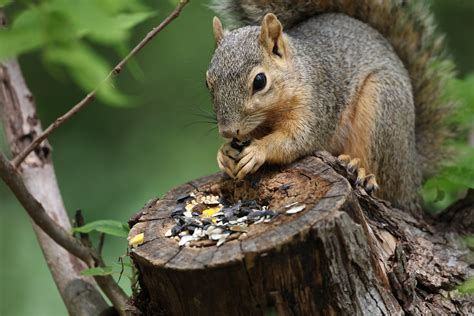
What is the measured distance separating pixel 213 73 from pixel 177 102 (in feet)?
7.16

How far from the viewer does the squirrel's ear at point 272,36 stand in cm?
202

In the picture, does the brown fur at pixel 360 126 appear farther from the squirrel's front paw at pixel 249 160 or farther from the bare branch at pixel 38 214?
the bare branch at pixel 38 214

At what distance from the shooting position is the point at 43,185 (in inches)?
86.8

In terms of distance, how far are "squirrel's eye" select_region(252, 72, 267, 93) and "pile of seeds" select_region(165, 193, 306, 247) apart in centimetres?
35

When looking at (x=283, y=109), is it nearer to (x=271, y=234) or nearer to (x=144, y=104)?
(x=271, y=234)

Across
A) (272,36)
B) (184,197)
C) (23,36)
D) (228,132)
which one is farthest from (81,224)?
(23,36)

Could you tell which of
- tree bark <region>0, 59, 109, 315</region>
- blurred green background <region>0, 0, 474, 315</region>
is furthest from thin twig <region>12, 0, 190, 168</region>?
blurred green background <region>0, 0, 474, 315</region>

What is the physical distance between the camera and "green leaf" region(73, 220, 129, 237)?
1.87 meters

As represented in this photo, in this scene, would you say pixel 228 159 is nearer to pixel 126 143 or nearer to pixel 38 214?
pixel 38 214

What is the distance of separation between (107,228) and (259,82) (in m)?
0.62

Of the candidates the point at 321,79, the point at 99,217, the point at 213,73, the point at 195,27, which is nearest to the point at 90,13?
the point at 213,73

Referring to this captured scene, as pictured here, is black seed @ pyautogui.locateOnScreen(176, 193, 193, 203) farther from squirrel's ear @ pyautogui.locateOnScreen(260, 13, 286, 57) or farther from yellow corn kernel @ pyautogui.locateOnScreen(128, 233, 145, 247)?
squirrel's ear @ pyautogui.locateOnScreen(260, 13, 286, 57)

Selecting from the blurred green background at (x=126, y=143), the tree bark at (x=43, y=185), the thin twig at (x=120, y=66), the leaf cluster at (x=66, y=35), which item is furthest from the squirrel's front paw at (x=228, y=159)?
the blurred green background at (x=126, y=143)

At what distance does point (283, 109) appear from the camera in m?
2.06
